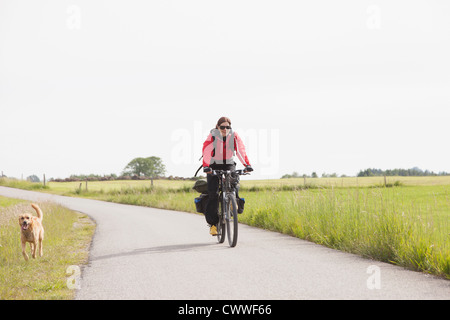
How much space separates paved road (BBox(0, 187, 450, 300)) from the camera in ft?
18.6

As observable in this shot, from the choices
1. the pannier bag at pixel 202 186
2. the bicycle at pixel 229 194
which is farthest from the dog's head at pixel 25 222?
the bicycle at pixel 229 194

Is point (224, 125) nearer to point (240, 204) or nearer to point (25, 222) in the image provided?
point (240, 204)

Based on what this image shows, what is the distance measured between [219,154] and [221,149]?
4.1 inches

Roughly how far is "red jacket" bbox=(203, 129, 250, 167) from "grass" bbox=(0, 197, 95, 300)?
2989mm

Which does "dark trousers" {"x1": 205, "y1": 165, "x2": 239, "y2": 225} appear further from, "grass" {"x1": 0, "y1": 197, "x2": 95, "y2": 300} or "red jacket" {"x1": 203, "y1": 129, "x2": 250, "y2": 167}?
"grass" {"x1": 0, "y1": 197, "x2": 95, "y2": 300}

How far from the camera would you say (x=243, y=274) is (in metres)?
6.74

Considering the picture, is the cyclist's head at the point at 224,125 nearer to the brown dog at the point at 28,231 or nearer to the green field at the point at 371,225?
the green field at the point at 371,225

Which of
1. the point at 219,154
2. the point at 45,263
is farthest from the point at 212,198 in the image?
the point at 45,263

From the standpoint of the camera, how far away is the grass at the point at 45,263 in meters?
6.16

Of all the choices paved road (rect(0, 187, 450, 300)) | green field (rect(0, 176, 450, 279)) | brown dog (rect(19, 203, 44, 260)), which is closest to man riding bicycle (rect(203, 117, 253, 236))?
paved road (rect(0, 187, 450, 300))

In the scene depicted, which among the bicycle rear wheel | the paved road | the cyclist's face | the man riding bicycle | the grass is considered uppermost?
the cyclist's face

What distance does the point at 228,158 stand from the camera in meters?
9.16
